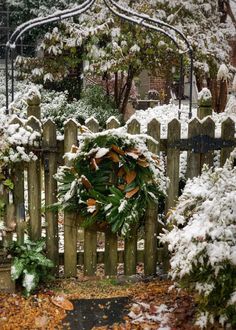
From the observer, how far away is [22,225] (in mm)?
4133

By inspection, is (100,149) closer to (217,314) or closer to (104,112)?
(217,314)

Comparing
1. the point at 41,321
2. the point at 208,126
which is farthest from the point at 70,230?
the point at 208,126

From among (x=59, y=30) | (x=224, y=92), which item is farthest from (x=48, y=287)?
(x=224, y=92)

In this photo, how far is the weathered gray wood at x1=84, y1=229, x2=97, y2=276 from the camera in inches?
166

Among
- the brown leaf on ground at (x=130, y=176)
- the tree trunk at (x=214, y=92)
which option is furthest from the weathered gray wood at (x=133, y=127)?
the tree trunk at (x=214, y=92)

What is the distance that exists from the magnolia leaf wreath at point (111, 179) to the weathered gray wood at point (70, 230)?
4.4 inches

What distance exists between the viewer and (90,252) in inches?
168

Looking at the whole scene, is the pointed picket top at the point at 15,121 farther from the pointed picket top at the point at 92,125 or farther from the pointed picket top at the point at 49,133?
the pointed picket top at the point at 92,125

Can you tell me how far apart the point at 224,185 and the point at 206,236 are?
437mm

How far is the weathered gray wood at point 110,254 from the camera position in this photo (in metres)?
4.22

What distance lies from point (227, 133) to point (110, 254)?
1599mm

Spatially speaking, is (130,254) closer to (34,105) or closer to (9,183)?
(9,183)

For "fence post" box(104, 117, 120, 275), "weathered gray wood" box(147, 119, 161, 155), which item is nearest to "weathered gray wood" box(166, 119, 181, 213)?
"weathered gray wood" box(147, 119, 161, 155)

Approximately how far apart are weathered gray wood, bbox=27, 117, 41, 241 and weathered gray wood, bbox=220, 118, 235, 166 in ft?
5.65
